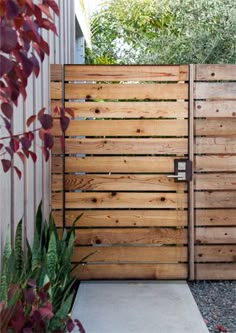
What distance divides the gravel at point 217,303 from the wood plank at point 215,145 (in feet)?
3.90

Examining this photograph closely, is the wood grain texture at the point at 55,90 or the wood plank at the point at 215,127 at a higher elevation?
the wood grain texture at the point at 55,90

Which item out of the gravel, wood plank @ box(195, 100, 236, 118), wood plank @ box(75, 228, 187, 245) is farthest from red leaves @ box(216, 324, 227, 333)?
wood plank @ box(195, 100, 236, 118)

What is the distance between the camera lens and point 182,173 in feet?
13.0

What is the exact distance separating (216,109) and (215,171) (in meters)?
0.55

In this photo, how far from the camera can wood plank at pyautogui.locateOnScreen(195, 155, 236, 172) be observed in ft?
13.1

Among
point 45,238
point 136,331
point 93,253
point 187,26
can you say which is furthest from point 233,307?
point 187,26

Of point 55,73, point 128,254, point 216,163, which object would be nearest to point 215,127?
point 216,163

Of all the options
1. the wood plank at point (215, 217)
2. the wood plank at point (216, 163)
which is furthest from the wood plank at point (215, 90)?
the wood plank at point (215, 217)

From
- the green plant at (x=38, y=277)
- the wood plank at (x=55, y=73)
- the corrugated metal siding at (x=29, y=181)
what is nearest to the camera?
the green plant at (x=38, y=277)

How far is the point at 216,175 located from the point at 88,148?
1.16 meters

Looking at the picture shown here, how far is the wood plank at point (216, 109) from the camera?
3957mm

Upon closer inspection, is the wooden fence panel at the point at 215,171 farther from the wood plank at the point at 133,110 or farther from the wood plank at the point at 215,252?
the wood plank at the point at 133,110

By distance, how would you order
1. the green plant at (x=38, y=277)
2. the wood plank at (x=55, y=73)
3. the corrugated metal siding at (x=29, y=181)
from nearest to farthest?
the green plant at (x=38, y=277), the corrugated metal siding at (x=29, y=181), the wood plank at (x=55, y=73)

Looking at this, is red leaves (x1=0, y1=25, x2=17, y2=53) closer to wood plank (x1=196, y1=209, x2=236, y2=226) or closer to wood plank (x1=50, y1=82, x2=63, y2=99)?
wood plank (x1=50, y1=82, x2=63, y2=99)
